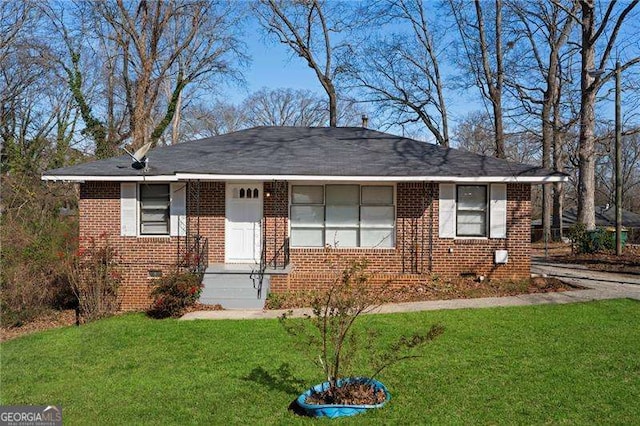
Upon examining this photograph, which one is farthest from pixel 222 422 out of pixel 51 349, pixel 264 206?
pixel 264 206

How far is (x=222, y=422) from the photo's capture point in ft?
17.0

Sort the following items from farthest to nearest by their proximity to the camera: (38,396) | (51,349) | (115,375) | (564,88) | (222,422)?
(564,88) < (51,349) < (115,375) < (38,396) < (222,422)

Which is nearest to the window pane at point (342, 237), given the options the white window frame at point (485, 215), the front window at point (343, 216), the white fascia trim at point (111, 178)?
the front window at point (343, 216)

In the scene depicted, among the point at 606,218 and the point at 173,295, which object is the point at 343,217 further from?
the point at 606,218

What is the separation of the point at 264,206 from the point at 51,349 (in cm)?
572

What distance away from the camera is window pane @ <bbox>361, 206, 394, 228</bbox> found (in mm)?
12836

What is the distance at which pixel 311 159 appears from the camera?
1317 cm

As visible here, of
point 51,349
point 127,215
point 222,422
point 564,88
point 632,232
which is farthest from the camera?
point 632,232

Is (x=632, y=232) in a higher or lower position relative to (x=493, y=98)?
lower

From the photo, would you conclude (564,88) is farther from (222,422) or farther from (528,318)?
(222,422)

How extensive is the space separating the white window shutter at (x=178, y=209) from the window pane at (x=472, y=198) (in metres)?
6.82

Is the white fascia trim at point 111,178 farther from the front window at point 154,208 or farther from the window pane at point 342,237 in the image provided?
the window pane at point 342,237

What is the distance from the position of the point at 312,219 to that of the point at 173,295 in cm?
390

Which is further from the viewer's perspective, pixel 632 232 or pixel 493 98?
pixel 632 232
